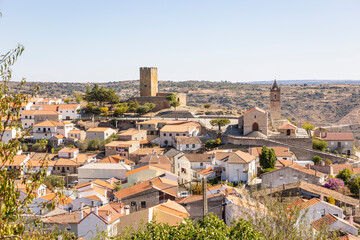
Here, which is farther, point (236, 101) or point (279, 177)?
point (236, 101)

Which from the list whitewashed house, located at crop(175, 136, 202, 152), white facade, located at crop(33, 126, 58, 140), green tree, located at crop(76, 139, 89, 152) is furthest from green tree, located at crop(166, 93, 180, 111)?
white facade, located at crop(33, 126, 58, 140)

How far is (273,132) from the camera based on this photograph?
4009cm

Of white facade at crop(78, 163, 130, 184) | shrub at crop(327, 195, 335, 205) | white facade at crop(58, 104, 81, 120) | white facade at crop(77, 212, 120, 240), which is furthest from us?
white facade at crop(58, 104, 81, 120)

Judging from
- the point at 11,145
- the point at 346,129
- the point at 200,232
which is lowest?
the point at 346,129

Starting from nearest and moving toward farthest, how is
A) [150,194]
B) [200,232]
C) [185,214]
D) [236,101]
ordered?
[200,232] < [185,214] < [150,194] < [236,101]

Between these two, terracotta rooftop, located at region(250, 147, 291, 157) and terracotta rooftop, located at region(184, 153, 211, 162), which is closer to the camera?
terracotta rooftop, located at region(184, 153, 211, 162)

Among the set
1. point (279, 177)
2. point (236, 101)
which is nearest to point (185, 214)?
point (279, 177)

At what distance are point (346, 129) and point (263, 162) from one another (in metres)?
37.5

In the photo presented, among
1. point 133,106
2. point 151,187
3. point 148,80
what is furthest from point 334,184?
point 148,80

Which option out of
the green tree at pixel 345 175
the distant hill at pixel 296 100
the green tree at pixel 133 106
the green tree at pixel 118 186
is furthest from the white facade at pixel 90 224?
the distant hill at pixel 296 100

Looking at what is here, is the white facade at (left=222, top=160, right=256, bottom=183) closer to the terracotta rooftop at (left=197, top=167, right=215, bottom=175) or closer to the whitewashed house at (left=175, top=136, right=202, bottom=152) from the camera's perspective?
the terracotta rooftop at (left=197, top=167, right=215, bottom=175)

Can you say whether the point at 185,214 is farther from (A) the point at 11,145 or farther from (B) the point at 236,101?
(B) the point at 236,101

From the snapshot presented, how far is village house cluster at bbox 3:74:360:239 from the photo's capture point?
63.7 feet

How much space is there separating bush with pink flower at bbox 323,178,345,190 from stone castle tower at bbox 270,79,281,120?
15.4 metres
